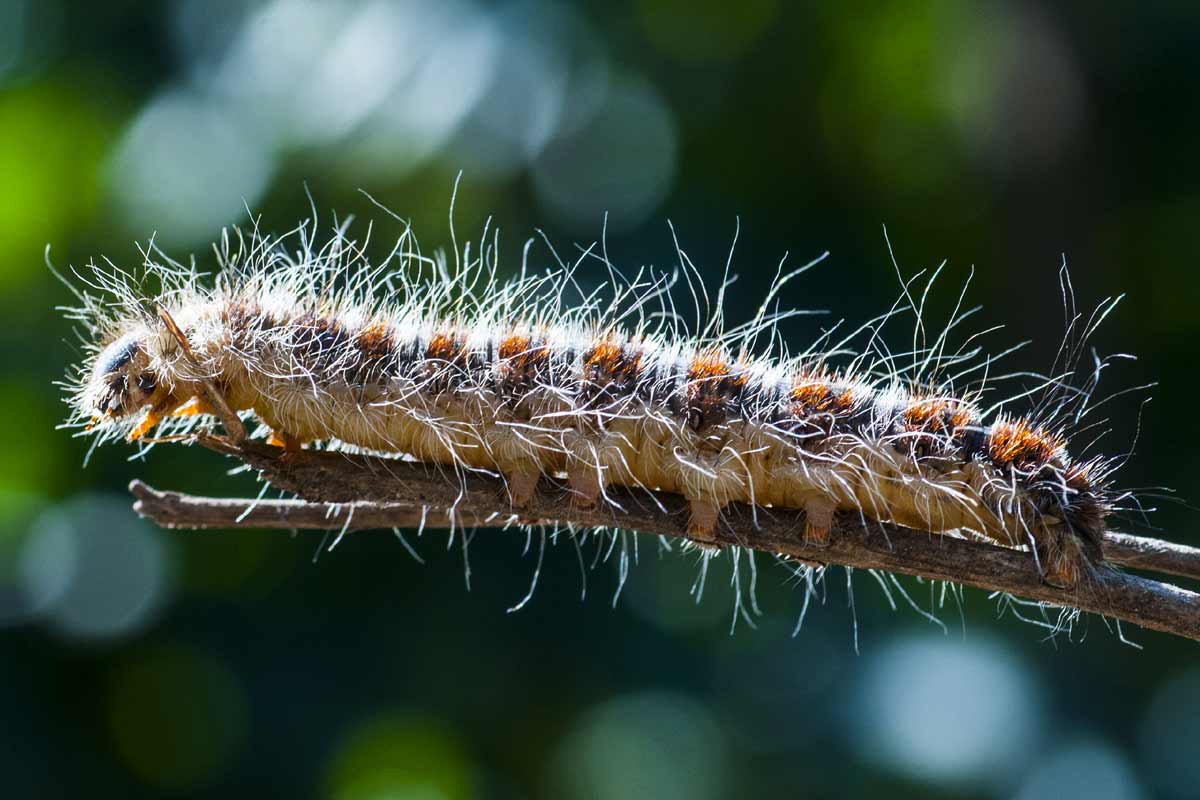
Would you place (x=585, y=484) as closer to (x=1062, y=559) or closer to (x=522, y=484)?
(x=522, y=484)

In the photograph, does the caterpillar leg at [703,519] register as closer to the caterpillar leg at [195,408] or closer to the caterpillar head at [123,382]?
the caterpillar leg at [195,408]

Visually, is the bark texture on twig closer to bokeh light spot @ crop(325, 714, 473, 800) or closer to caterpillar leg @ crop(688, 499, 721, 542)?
caterpillar leg @ crop(688, 499, 721, 542)

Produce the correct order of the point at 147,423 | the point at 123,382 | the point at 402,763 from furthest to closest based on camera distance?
the point at 402,763 → the point at 147,423 → the point at 123,382

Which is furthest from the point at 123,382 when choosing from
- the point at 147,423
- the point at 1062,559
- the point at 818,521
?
the point at 1062,559

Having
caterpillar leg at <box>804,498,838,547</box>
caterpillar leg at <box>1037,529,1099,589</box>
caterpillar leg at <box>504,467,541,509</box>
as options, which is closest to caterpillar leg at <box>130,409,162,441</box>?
caterpillar leg at <box>504,467,541,509</box>

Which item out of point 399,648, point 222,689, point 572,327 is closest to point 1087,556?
point 572,327

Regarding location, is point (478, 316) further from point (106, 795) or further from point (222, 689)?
point (106, 795)
